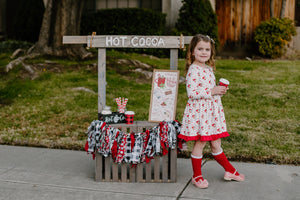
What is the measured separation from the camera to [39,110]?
7.05 m

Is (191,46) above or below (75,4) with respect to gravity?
below

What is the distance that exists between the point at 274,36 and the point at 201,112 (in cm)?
827

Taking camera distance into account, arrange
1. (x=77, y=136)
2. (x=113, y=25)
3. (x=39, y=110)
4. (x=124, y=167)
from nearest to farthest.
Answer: (x=124, y=167), (x=77, y=136), (x=39, y=110), (x=113, y=25)

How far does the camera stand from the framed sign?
4219 millimetres

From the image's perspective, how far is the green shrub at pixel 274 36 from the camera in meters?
11.2

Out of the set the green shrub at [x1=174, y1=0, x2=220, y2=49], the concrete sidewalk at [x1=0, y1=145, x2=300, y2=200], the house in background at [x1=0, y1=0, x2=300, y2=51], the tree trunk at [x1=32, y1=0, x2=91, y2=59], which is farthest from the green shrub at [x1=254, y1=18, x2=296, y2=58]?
the concrete sidewalk at [x1=0, y1=145, x2=300, y2=200]

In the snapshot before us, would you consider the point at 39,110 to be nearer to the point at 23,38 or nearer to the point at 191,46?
the point at 191,46

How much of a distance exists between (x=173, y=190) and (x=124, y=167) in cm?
58

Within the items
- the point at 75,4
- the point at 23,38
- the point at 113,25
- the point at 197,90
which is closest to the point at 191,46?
the point at 197,90

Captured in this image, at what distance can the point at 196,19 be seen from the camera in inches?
429

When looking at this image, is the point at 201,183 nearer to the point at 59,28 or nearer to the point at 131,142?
the point at 131,142

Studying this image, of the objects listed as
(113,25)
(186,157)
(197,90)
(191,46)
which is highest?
(113,25)

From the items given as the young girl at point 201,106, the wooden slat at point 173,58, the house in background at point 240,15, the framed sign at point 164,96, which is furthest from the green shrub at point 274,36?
the young girl at point 201,106

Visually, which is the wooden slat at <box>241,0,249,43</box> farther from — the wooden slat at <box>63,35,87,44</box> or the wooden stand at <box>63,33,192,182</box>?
the wooden slat at <box>63,35,87,44</box>
